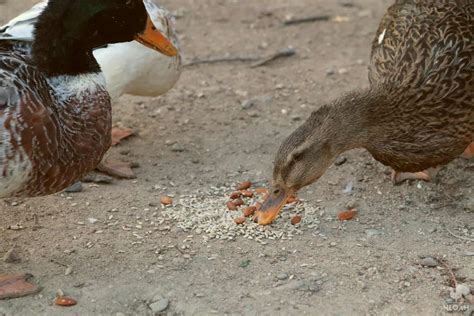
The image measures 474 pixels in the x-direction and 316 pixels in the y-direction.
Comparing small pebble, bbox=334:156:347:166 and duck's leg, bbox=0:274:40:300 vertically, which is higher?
duck's leg, bbox=0:274:40:300

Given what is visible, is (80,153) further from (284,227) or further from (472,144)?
(472,144)

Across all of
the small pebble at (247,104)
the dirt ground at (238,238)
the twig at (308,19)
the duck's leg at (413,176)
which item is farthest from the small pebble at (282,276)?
the twig at (308,19)

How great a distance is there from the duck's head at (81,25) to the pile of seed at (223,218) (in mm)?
1154

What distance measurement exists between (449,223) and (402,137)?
0.61m

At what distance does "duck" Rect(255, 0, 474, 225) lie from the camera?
5.23 m

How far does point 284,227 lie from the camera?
5.23 metres

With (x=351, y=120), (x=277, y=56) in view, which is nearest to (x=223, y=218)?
(x=351, y=120)

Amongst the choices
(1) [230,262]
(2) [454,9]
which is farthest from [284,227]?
(2) [454,9]

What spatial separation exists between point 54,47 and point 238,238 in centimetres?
153

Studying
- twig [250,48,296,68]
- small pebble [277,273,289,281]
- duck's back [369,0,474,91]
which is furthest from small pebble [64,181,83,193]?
twig [250,48,296,68]

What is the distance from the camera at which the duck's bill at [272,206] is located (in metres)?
5.13

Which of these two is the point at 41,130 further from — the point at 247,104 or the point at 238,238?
the point at 247,104

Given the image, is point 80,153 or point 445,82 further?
point 445,82

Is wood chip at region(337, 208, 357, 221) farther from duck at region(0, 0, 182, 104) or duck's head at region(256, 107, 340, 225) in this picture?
duck at region(0, 0, 182, 104)
